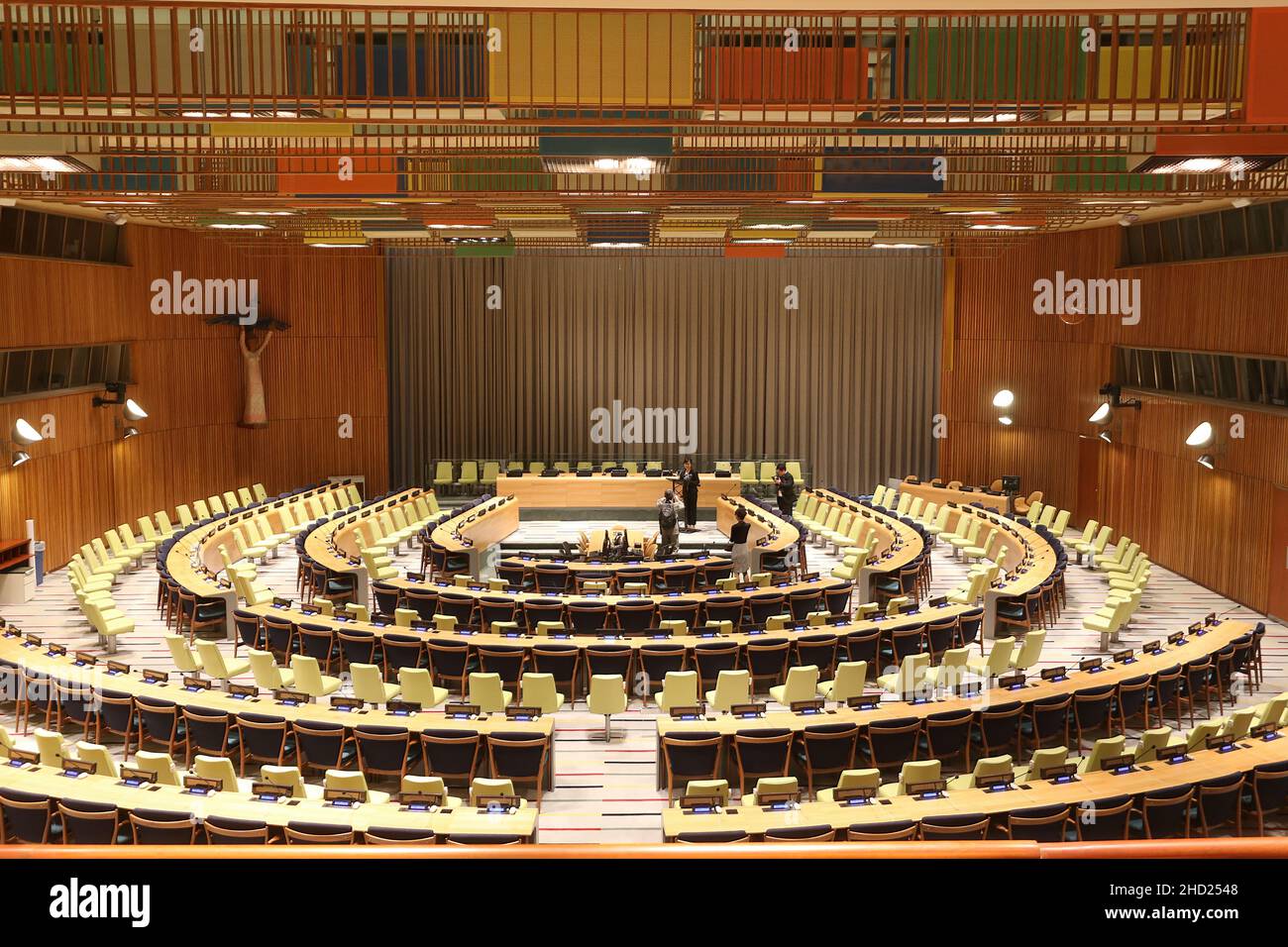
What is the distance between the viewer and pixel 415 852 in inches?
73.8

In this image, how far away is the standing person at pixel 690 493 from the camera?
21875 mm

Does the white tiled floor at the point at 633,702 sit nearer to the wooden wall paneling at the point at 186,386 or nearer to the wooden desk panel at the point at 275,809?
the wooden desk panel at the point at 275,809

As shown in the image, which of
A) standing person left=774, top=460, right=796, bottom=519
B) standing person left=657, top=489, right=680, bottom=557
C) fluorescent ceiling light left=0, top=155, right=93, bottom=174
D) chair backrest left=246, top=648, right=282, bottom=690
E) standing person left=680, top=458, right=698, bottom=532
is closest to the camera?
fluorescent ceiling light left=0, top=155, right=93, bottom=174

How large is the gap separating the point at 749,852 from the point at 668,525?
662 inches

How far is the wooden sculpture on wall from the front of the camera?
24172mm

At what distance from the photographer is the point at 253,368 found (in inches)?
953

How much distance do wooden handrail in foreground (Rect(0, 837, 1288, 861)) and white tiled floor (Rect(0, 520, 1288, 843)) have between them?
23.1ft

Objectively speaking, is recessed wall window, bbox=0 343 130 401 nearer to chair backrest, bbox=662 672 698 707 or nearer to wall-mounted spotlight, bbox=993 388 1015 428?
chair backrest, bbox=662 672 698 707

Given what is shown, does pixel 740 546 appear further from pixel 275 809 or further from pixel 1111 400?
pixel 275 809

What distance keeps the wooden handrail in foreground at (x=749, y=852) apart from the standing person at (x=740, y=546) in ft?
52.9

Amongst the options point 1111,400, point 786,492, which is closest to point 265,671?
point 786,492

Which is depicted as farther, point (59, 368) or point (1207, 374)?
point (59, 368)

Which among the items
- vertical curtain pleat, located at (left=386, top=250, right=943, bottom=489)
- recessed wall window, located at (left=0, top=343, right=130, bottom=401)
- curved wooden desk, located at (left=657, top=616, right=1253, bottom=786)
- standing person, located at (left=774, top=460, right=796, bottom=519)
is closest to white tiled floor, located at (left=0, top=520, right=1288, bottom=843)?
curved wooden desk, located at (left=657, top=616, right=1253, bottom=786)
